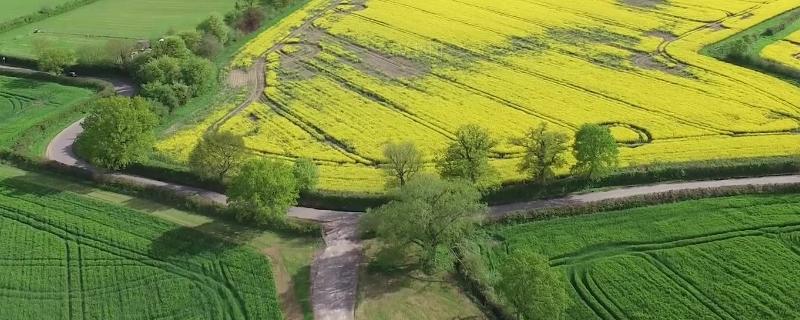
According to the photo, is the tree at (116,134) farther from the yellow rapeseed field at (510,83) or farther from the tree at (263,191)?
the tree at (263,191)

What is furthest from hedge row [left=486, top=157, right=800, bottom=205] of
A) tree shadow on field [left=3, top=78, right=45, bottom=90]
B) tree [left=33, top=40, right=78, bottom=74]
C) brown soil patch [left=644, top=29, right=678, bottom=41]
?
tree shadow on field [left=3, top=78, right=45, bottom=90]

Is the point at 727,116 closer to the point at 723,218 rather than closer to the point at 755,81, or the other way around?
the point at 755,81

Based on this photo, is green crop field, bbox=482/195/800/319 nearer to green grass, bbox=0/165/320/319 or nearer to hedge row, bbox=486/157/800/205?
hedge row, bbox=486/157/800/205

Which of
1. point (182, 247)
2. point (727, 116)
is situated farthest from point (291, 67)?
point (727, 116)

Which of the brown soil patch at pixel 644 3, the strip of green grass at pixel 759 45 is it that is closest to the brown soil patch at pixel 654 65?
the strip of green grass at pixel 759 45

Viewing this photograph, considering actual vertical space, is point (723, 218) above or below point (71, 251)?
above

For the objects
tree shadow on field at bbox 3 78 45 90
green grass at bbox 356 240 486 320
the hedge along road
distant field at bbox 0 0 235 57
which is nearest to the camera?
green grass at bbox 356 240 486 320

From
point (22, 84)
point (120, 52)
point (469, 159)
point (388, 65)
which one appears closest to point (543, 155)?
point (469, 159)
